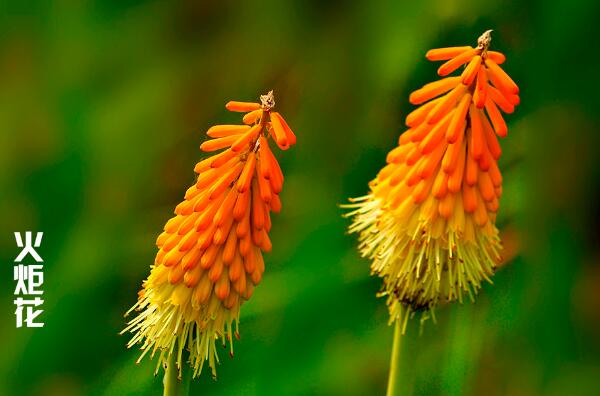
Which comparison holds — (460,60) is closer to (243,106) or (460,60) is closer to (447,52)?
(447,52)

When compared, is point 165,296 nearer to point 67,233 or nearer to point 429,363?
point 429,363

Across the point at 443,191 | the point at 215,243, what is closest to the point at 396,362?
the point at 443,191

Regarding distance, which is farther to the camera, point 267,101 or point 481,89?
point 481,89

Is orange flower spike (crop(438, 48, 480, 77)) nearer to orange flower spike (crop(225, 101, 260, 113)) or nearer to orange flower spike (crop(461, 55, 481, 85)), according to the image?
orange flower spike (crop(461, 55, 481, 85))

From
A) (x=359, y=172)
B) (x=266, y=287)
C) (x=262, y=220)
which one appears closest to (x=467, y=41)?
(x=359, y=172)

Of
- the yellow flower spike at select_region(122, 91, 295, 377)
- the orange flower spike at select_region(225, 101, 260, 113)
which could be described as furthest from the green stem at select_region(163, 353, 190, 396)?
the orange flower spike at select_region(225, 101, 260, 113)
